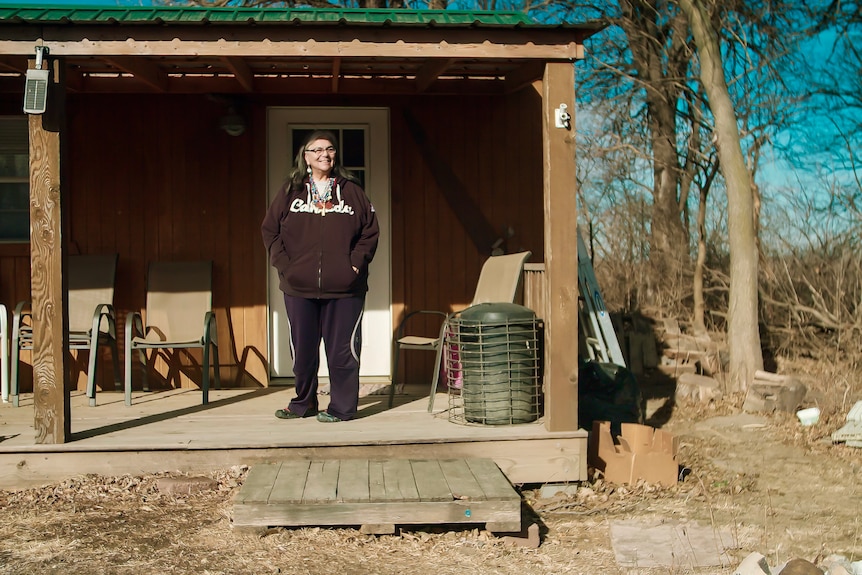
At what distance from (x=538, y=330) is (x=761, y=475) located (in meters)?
1.58

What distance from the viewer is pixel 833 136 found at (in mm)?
10484

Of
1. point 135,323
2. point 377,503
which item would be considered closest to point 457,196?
point 135,323

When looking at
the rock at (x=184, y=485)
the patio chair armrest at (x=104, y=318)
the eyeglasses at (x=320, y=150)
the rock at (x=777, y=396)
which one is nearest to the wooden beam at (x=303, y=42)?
the eyeglasses at (x=320, y=150)

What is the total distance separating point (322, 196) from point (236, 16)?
1296 mm

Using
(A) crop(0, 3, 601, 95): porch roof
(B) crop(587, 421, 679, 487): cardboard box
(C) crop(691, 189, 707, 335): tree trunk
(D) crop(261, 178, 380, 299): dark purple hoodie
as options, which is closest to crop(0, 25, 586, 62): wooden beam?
(A) crop(0, 3, 601, 95): porch roof

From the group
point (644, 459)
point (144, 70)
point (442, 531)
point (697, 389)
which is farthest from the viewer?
point (697, 389)

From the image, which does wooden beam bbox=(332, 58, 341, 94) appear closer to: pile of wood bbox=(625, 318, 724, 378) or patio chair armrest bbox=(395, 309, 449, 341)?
patio chair armrest bbox=(395, 309, 449, 341)

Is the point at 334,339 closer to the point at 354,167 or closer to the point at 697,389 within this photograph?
the point at 354,167

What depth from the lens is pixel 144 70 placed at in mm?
5766

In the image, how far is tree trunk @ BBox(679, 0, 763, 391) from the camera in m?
7.66

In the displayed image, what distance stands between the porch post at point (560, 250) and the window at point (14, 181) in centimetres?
390

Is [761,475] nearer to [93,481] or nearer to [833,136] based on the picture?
[93,481]

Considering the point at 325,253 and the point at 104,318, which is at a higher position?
the point at 325,253

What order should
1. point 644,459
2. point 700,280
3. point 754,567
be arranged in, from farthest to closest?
point 700,280 → point 644,459 → point 754,567
